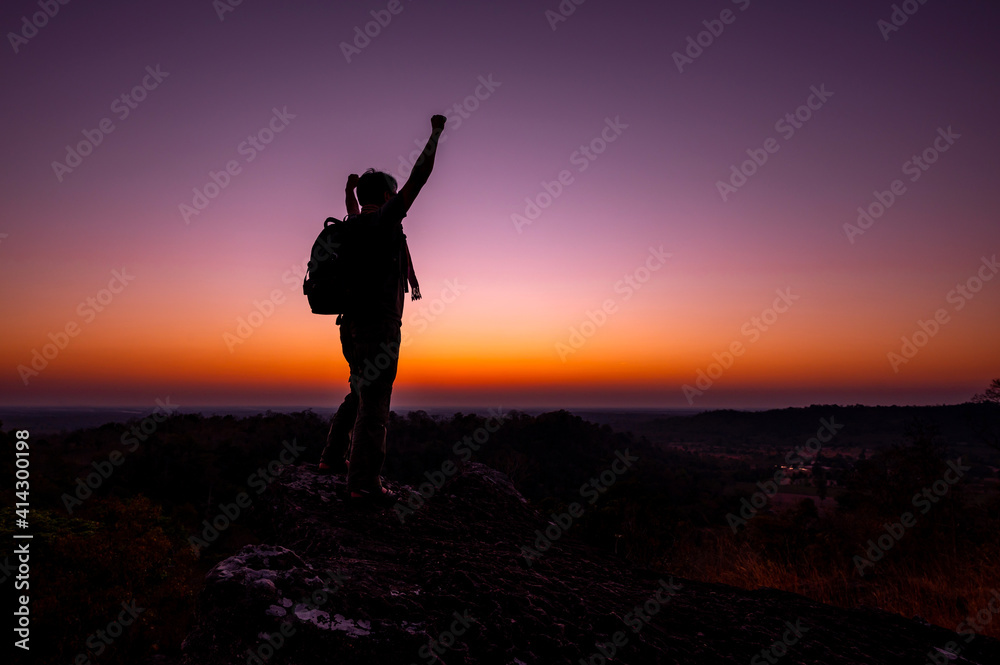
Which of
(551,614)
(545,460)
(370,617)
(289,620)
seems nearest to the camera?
(289,620)

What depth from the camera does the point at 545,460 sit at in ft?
116

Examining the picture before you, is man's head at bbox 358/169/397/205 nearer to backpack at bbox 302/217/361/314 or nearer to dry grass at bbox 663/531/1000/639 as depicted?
backpack at bbox 302/217/361/314

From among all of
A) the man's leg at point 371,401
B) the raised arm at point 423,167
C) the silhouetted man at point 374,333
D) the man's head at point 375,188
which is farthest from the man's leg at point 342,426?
the raised arm at point 423,167

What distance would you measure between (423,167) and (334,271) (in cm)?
106

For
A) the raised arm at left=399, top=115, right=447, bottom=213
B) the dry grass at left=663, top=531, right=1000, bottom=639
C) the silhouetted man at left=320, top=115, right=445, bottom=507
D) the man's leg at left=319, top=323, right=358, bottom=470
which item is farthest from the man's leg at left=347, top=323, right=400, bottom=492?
the dry grass at left=663, top=531, right=1000, bottom=639

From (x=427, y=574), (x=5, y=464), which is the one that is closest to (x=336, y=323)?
(x=427, y=574)

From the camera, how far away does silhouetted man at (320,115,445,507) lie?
3691mm

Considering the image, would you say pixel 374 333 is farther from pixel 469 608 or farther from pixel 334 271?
pixel 469 608

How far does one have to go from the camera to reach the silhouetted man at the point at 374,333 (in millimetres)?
3691

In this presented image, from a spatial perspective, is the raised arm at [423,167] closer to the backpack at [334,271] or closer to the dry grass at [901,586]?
the backpack at [334,271]

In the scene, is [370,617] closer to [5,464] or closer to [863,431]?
[5,464]

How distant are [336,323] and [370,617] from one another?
2593mm

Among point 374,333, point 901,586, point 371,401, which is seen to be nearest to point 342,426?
point 371,401

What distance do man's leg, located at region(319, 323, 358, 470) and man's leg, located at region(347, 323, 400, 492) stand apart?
0.24m
